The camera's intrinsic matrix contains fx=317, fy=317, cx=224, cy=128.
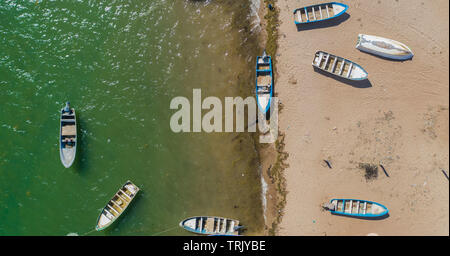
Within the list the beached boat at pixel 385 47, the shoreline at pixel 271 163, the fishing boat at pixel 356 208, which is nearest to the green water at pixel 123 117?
the shoreline at pixel 271 163

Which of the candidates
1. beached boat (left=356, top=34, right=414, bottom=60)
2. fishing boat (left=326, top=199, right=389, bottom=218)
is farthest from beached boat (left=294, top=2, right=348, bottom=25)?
fishing boat (left=326, top=199, right=389, bottom=218)

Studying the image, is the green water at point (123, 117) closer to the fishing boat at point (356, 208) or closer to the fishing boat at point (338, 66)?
the fishing boat at point (338, 66)

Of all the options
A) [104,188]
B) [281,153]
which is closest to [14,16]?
[104,188]

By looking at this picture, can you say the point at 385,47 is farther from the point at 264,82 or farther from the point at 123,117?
the point at 123,117

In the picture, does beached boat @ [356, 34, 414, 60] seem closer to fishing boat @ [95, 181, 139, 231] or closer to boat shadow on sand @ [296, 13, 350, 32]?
boat shadow on sand @ [296, 13, 350, 32]

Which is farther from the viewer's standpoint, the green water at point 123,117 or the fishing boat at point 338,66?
the green water at point 123,117
